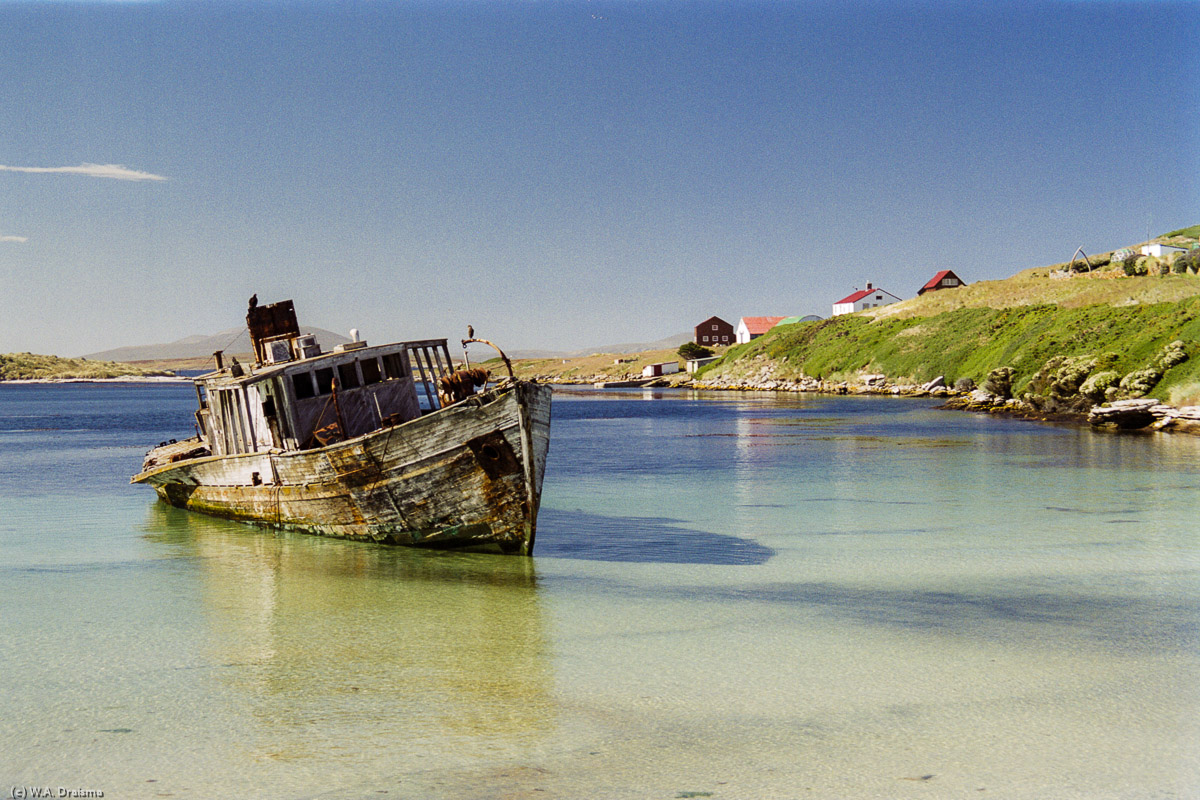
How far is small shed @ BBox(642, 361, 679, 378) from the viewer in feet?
449

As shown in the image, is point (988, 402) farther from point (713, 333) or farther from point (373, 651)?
point (713, 333)

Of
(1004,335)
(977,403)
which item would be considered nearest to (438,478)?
(977,403)

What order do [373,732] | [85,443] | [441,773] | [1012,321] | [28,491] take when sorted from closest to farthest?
[441,773]
[373,732]
[28,491]
[85,443]
[1012,321]

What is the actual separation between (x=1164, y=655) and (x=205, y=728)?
11688 millimetres

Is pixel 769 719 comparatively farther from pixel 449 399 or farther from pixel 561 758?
pixel 449 399

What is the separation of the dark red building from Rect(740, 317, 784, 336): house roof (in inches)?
408

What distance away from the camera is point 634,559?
61.1ft

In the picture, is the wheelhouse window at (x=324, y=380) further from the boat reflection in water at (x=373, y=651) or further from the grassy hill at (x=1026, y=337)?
the grassy hill at (x=1026, y=337)

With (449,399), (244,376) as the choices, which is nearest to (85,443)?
(244,376)

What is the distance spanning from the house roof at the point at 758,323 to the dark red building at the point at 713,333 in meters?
10.4

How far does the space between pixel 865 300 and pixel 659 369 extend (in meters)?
34.6

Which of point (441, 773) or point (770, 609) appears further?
point (770, 609)

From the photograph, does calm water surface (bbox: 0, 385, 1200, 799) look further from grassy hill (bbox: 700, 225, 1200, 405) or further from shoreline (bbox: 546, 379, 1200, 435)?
grassy hill (bbox: 700, 225, 1200, 405)

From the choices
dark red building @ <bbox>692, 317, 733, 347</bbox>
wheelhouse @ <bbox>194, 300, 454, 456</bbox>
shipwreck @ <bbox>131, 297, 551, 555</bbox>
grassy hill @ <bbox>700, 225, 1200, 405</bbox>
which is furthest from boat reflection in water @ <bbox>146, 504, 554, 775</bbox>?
dark red building @ <bbox>692, 317, 733, 347</bbox>
